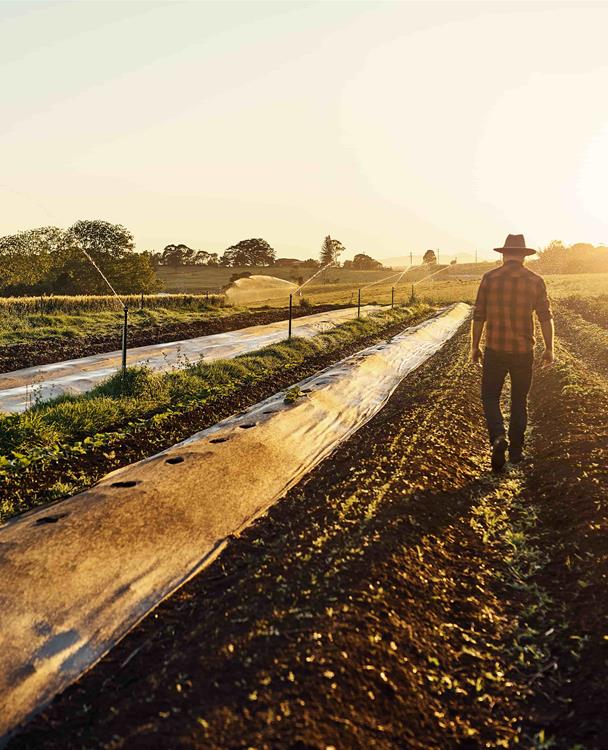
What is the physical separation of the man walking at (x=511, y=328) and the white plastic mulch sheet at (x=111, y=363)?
699cm

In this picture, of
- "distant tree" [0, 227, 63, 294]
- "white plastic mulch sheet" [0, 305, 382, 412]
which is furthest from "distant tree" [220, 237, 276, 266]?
"white plastic mulch sheet" [0, 305, 382, 412]

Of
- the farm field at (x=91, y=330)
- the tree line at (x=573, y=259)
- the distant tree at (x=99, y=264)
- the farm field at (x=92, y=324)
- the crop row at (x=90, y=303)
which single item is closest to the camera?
the farm field at (x=91, y=330)

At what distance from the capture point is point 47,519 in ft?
18.3

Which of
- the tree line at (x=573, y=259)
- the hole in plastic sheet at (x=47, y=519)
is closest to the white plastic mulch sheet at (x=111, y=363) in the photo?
the hole in plastic sheet at (x=47, y=519)

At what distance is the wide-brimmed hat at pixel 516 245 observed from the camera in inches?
264

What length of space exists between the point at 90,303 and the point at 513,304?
2649cm

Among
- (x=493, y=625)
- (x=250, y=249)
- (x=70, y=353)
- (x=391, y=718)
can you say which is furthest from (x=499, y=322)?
(x=250, y=249)

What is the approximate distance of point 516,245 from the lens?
6754mm

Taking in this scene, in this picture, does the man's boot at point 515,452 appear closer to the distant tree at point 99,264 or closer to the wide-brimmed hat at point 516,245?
the wide-brimmed hat at point 516,245

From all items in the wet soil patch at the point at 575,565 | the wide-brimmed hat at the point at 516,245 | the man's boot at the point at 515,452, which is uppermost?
the wide-brimmed hat at the point at 516,245

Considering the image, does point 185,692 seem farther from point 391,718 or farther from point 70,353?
point 70,353

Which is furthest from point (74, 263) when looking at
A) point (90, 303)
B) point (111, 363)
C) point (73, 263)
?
point (111, 363)

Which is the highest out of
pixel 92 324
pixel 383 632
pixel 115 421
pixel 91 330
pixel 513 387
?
pixel 513 387

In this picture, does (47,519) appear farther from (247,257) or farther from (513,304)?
(247,257)
